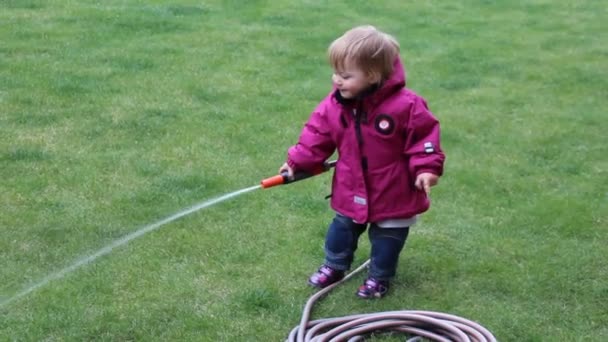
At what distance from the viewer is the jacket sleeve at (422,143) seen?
4078mm

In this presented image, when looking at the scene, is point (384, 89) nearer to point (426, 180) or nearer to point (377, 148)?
point (377, 148)

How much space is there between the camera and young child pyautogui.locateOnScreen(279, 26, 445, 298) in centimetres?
411

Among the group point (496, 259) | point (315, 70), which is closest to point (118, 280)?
point (496, 259)

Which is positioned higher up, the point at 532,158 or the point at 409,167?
the point at 409,167

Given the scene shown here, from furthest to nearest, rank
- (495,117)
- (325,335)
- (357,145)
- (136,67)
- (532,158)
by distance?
(136,67), (495,117), (532,158), (357,145), (325,335)

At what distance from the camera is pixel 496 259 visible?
4.82 meters

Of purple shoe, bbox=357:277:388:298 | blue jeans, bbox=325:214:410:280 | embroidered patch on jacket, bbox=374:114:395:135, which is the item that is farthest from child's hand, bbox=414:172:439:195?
purple shoe, bbox=357:277:388:298

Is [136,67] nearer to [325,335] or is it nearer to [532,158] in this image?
[532,158]

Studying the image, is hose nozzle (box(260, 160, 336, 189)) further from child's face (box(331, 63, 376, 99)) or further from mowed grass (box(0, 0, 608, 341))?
mowed grass (box(0, 0, 608, 341))

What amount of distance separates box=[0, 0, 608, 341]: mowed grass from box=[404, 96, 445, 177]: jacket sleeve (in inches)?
28.2

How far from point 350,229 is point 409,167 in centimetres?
48

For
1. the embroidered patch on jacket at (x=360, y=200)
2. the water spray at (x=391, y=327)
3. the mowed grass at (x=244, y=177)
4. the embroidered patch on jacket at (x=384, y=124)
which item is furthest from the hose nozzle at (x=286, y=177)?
the mowed grass at (x=244, y=177)

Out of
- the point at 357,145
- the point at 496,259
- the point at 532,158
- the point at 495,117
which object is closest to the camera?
the point at 357,145

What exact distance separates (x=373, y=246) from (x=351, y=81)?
85cm
